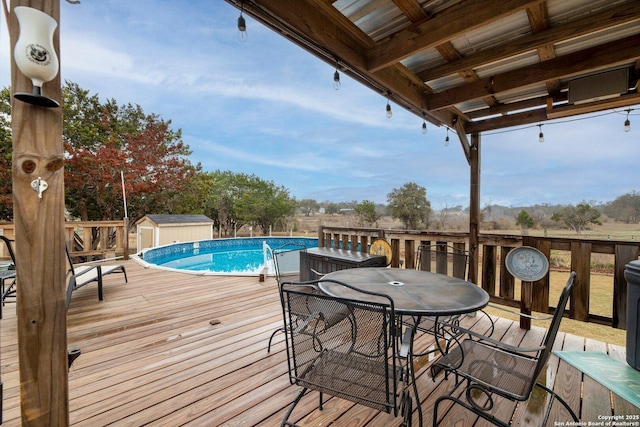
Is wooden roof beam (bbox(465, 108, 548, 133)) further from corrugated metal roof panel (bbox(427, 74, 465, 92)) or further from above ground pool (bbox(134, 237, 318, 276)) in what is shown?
above ground pool (bbox(134, 237, 318, 276))

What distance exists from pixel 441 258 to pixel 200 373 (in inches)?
112

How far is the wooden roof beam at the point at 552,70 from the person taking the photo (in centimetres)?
235

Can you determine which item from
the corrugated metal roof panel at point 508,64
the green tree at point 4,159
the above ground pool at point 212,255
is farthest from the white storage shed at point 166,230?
the corrugated metal roof panel at point 508,64

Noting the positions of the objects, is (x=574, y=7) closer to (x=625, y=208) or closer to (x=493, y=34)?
(x=493, y=34)

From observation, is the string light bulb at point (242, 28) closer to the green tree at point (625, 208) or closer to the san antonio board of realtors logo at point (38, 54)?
the san antonio board of realtors logo at point (38, 54)

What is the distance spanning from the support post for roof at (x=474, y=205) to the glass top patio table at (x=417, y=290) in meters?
1.44

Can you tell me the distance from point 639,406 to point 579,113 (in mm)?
2982

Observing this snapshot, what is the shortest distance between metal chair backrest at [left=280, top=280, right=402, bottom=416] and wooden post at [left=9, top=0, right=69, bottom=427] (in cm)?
100

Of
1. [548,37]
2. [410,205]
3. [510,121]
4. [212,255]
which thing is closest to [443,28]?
[548,37]

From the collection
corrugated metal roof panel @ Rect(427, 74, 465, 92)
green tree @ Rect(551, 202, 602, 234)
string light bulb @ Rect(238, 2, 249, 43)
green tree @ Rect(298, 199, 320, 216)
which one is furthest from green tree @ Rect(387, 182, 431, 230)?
string light bulb @ Rect(238, 2, 249, 43)

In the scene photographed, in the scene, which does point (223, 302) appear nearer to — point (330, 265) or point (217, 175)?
point (330, 265)

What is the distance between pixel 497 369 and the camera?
154cm

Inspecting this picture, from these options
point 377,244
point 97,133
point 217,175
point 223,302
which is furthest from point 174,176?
point 377,244

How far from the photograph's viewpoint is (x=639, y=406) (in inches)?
70.3
